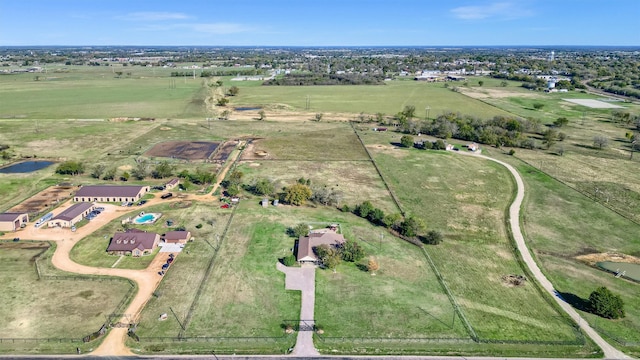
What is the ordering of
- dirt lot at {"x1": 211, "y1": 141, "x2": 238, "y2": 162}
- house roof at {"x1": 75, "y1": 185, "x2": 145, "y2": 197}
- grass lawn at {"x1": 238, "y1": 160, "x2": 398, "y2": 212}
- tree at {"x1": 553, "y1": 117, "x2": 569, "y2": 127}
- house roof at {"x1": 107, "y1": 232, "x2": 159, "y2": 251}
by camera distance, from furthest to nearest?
tree at {"x1": 553, "y1": 117, "x2": 569, "y2": 127}, dirt lot at {"x1": 211, "y1": 141, "x2": 238, "y2": 162}, grass lawn at {"x1": 238, "y1": 160, "x2": 398, "y2": 212}, house roof at {"x1": 75, "y1": 185, "x2": 145, "y2": 197}, house roof at {"x1": 107, "y1": 232, "x2": 159, "y2": 251}

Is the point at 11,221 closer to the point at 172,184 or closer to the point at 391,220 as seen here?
the point at 172,184

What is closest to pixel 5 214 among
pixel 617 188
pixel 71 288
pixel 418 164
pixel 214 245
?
pixel 71 288

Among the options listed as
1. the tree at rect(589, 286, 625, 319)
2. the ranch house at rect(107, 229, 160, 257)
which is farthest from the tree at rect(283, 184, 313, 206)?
the tree at rect(589, 286, 625, 319)

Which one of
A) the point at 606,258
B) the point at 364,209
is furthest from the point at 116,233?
the point at 606,258

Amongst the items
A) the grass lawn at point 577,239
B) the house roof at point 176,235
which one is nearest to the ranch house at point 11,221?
the house roof at point 176,235

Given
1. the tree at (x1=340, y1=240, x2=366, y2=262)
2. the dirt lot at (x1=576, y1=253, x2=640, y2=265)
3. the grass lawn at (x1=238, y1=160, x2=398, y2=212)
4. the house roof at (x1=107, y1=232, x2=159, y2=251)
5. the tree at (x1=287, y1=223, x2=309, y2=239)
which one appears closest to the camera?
the tree at (x1=340, y1=240, x2=366, y2=262)

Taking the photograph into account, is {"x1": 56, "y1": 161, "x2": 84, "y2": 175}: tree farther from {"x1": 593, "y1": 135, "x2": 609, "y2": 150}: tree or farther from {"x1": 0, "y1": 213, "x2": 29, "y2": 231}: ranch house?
{"x1": 593, "y1": 135, "x2": 609, "y2": 150}: tree

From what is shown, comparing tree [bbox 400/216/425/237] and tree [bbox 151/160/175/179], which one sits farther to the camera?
tree [bbox 151/160/175/179]
